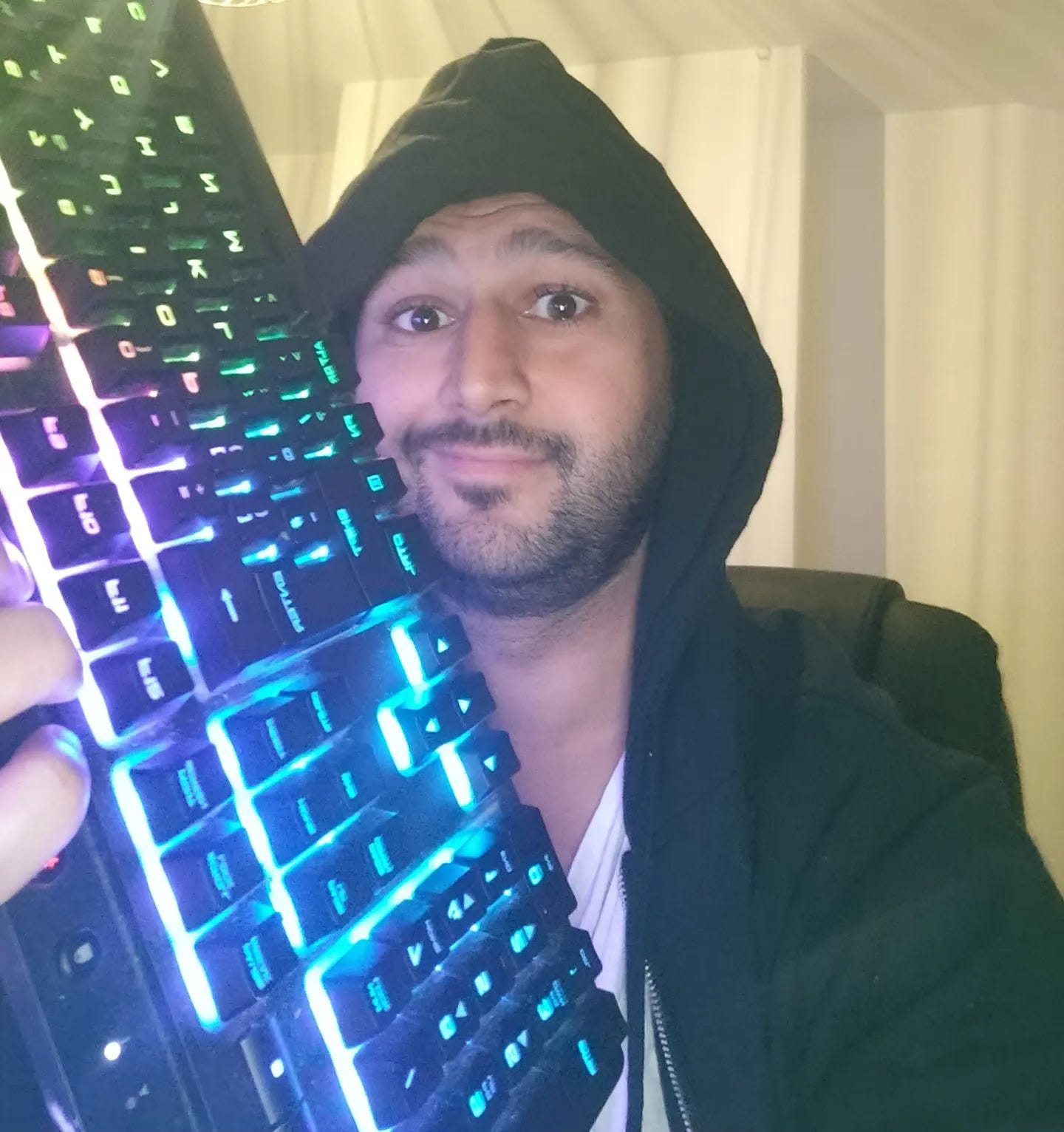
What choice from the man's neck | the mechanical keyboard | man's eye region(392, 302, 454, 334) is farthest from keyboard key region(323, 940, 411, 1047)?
man's eye region(392, 302, 454, 334)

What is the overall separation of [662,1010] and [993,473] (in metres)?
1.24

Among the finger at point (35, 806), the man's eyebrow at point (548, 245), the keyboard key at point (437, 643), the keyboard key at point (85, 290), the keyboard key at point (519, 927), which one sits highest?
the man's eyebrow at point (548, 245)

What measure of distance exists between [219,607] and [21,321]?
12 cm

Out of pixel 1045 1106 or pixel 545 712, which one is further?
pixel 545 712

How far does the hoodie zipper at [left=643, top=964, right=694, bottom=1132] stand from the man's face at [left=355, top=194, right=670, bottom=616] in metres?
0.32

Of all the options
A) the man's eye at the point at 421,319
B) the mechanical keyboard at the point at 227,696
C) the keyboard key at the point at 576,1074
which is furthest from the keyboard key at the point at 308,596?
the man's eye at the point at 421,319

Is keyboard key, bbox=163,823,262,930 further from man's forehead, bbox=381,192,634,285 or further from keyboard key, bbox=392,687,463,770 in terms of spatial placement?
man's forehead, bbox=381,192,634,285

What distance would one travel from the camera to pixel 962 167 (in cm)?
153

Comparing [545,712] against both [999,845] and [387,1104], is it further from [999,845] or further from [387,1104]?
[387,1104]

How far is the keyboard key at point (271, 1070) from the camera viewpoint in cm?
32

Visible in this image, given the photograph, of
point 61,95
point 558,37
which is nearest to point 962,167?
point 558,37

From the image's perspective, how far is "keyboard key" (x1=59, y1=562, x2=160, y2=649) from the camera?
0.30 metres

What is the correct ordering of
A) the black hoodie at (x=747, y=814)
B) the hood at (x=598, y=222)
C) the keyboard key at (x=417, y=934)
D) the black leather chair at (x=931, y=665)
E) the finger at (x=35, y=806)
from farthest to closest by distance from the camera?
the black leather chair at (x=931, y=665) → the hood at (x=598, y=222) → the black hoodie at (x=747, y=814) → the keyboard key at (x=417, y=934) → the finger at (x=35, y=806)

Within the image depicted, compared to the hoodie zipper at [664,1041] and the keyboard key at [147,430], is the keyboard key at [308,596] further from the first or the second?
the hoodie zipper at [664,1041]
